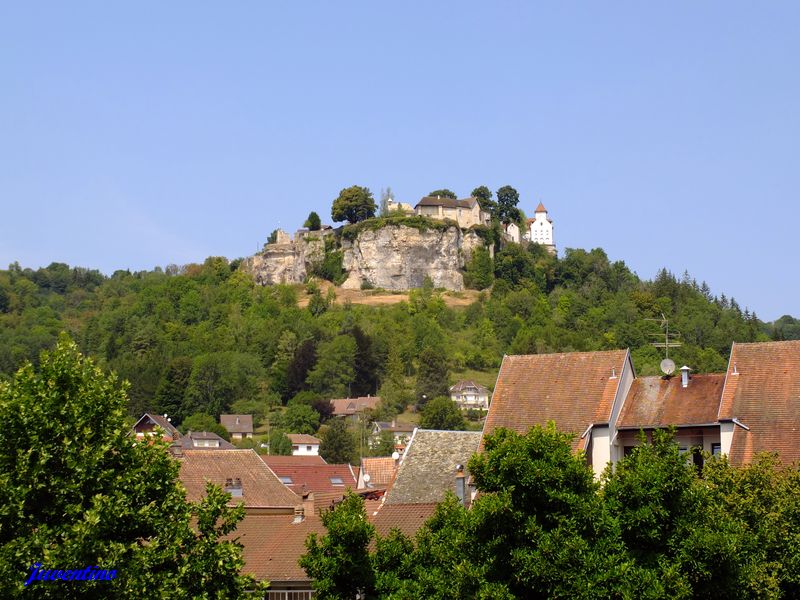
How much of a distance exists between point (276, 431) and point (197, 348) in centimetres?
4694

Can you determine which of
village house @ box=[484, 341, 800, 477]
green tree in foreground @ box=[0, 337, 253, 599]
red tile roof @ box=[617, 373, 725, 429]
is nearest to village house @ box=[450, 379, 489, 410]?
village house @ box=[484, 341, 800, 477]

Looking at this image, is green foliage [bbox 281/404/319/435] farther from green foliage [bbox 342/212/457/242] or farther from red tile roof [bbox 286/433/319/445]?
green foliage [bbox 342/212/457/242]

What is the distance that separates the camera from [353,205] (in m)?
198

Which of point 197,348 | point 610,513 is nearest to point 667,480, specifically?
point 610,513

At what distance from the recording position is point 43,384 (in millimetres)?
27812

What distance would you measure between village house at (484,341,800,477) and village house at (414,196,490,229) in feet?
500

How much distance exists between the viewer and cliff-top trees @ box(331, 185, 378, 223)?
649 feet

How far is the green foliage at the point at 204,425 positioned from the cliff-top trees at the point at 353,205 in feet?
214

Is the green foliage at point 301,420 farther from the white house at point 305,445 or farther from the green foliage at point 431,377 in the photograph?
the green foliage at point 431,377

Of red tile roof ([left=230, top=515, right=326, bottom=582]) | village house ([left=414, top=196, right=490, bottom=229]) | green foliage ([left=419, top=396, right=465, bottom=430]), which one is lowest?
red tile roof ([left=230, top=515, right=326, bottom=582])

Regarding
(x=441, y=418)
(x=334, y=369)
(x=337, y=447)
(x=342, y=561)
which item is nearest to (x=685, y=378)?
(x=342, y=561)

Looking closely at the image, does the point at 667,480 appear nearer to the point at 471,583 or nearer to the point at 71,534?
the point at 471,583

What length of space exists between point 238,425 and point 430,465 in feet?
316

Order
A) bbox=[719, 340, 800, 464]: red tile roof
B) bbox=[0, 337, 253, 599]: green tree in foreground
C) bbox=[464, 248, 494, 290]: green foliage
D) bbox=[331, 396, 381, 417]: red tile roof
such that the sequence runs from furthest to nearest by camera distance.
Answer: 1. bbox=[464, 248, 494, 290]: green foliage
2. bbox=[331, 396, 381, 417]: red tile roof
3. bbox=[719, 340, 800, 464]: red tile roof
4. bbox=[0, 337, 253, 599]: green tree in foreground
